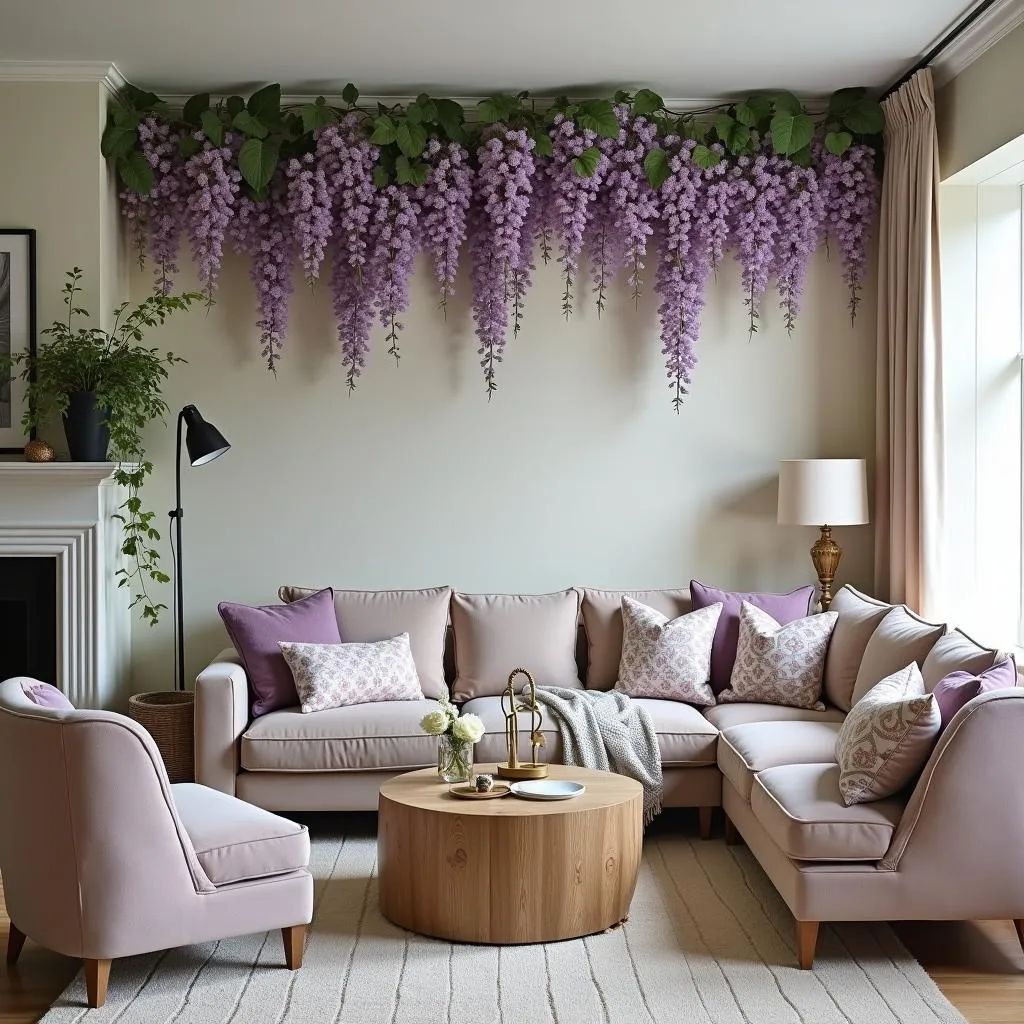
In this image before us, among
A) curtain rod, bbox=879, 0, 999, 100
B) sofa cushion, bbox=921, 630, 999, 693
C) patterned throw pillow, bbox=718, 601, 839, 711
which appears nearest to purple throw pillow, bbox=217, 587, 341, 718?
patterned throw pillow, bbox=718, 601, 839, 711

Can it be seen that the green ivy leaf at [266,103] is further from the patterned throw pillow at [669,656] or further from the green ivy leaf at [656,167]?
the patterned throw pillow at [669,656]

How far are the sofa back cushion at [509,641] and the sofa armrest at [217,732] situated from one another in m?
0.95

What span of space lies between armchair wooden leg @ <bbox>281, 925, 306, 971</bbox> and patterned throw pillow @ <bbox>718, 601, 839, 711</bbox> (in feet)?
6.79

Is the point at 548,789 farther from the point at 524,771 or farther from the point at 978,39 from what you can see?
the point at 978,39

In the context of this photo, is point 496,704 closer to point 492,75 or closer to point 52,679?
point 52,679

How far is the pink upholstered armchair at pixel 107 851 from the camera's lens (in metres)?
2.90

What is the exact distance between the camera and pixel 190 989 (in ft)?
10.1

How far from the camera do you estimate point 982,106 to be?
443 cm

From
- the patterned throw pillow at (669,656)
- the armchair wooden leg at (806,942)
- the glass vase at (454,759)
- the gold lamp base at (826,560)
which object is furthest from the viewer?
the gold lamp base at (826,560)

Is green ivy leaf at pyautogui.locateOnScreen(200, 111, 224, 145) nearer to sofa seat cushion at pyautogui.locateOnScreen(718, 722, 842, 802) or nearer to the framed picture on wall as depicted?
the framed picture on wall

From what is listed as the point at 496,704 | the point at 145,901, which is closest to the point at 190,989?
the point at 145,901

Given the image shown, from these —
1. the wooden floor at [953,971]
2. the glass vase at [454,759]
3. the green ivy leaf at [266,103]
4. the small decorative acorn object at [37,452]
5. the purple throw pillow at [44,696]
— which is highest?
the green ivy leaf at [266,103]

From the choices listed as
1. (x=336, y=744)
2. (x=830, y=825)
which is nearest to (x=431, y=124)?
(x=336, y=744)

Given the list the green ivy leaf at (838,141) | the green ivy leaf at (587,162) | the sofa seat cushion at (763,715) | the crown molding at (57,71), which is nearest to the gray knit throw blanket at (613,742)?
the sofa seat cushion at (763,715)
